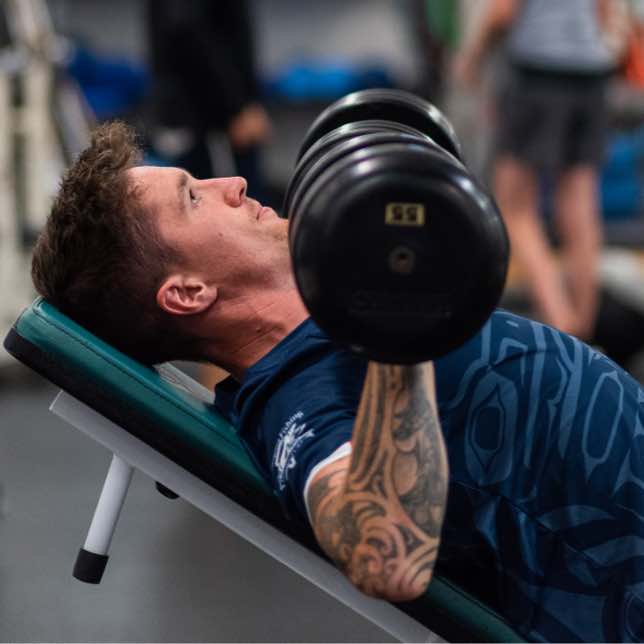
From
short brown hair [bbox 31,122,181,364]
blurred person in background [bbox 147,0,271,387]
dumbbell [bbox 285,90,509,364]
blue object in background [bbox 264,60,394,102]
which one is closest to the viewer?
dumbbell [bbox 285,90,509,364]

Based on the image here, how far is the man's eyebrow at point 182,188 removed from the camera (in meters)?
1.47

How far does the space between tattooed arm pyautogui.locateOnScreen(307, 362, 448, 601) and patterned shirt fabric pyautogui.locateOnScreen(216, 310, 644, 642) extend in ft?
0.60

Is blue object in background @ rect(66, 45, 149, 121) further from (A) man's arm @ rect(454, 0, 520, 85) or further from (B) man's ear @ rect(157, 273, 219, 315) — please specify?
(B) man's ear @ rect(157, 273, 219, 315)

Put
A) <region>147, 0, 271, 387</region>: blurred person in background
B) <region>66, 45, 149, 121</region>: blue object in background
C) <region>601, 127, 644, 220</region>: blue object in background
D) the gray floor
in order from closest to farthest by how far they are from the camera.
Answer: the gray floor < <region>147, 0, 271, 387</region>: blurred person in background < <region>601, 127, 644, 220</region>: blue object in background < <region>66, 45, 149, 121</region>: blue object in background

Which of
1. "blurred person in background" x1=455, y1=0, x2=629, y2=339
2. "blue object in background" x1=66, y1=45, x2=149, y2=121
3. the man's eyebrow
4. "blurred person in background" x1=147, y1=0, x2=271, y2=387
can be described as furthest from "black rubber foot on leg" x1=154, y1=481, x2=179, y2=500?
"blue object in background" x1=66, y1=45, x2=149, y2=121

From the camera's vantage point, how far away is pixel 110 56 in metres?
6.62

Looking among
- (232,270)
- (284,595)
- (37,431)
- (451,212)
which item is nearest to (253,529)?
(232,270)

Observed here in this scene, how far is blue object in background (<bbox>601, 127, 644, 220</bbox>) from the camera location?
5477 millimetres

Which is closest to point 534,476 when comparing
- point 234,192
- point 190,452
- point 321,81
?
point 190,452

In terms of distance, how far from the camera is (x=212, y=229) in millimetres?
1470

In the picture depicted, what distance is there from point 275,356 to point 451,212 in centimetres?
42

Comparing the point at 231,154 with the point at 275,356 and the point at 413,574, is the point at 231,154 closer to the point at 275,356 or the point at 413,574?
the point at 275,356

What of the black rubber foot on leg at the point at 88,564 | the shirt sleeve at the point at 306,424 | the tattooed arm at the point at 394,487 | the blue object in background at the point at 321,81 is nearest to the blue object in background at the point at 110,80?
the blue object in background at the point at 321,81

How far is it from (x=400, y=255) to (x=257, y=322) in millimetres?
437
